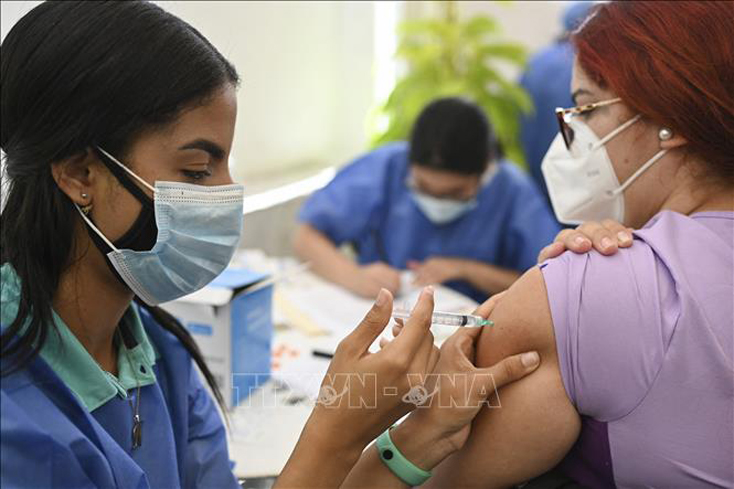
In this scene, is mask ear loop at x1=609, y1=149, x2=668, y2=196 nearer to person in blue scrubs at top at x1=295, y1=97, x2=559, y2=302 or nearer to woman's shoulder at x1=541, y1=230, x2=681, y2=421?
woman's shoulder at x1=541, y1=230, x2=681, y2=421

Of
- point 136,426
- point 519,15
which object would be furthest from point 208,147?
point 519,15

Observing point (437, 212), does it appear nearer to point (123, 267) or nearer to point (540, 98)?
point (540, 98)

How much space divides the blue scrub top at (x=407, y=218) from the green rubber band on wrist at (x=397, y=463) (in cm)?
139

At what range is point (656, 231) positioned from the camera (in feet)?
3.18

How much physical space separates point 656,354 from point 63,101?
2.62ft

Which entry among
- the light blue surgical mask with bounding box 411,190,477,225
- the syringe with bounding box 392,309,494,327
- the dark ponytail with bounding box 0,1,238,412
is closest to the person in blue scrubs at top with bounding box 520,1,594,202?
the light blue surgical mask with bounding box 411,190,477,225

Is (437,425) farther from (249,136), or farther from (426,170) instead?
(426,170)

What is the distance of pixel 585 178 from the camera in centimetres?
124

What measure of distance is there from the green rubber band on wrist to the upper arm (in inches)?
2.4

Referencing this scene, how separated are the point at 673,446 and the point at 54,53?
2.99 feet

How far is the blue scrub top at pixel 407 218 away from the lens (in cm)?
244

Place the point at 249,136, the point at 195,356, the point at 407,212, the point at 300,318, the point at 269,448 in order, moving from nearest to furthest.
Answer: the point at 195,356
the point at 269,448
the point at 249,136
the point at 300,318
the point at 407,212

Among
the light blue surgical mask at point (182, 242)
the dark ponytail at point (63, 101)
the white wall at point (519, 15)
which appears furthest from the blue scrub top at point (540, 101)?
the dark ponytail at point (63, 101)

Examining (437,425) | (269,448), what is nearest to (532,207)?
(269,448)
